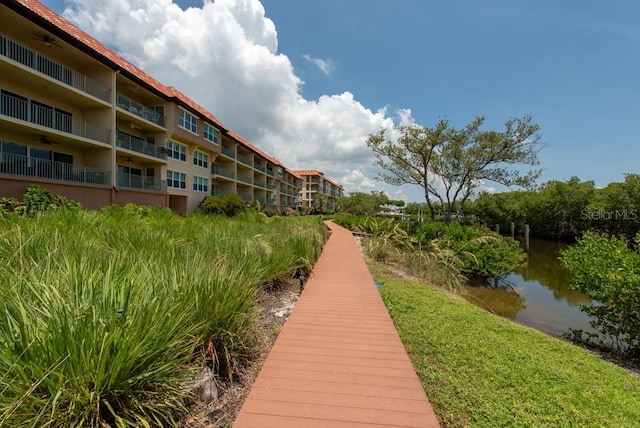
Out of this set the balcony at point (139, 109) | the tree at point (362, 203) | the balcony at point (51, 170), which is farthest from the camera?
the tree at point (362, 203)

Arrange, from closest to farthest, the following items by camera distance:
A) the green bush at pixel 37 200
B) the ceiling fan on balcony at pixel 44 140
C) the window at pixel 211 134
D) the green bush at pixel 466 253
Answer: the green bush at pixel 466 253
the green bush at pixel 37 200
the ceiling fan on balcony at pixel 44 140
the window at pixel 211 134

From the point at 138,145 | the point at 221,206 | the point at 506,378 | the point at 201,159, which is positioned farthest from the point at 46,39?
the point at 506,378

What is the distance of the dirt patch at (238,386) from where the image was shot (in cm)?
266

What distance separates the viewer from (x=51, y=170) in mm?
17359

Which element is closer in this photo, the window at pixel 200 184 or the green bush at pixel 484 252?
the green bush at pixel 484 252

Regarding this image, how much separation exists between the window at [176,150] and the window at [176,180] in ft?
5.11

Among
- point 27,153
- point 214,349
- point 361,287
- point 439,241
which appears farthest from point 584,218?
point 27,153

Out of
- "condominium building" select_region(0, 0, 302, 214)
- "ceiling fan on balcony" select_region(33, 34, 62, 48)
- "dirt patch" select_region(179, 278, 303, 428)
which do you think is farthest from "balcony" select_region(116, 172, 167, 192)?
"dirt patch" select_region(179, 278, 303, 428)

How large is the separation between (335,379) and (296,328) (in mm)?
1490

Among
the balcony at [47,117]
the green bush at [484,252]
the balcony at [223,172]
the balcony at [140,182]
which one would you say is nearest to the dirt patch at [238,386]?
the green bush at [484,252]

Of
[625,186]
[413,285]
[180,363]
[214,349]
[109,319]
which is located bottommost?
[413,285]

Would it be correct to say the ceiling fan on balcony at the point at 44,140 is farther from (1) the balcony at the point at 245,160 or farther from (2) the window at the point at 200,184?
(1) the balcony at the point at 245,160

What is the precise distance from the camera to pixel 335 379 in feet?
11.1

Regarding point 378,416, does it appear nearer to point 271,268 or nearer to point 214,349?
point 214,349
